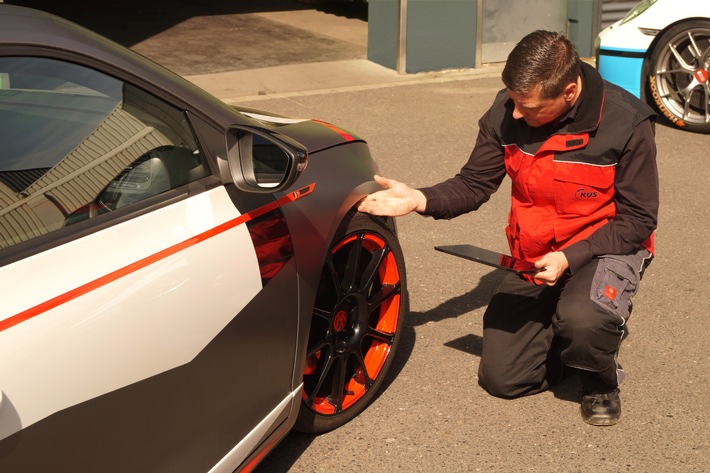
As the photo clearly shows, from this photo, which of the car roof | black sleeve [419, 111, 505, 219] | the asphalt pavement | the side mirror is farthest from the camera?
black sleeve [419, 111, 505, 219]

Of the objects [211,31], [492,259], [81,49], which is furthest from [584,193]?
[211,31]

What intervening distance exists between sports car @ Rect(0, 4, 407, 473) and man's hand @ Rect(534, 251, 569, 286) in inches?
31.6

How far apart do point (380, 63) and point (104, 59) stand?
7.77m

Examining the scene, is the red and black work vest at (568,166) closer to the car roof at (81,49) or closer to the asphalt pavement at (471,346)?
the asphalt pavement at (471,346)

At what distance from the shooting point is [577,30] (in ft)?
34.6

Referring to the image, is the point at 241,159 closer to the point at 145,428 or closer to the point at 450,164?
the point at 145,428

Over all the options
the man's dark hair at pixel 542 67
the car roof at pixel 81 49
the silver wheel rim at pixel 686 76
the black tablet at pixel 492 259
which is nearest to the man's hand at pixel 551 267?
the black tablet at pixel 492 259

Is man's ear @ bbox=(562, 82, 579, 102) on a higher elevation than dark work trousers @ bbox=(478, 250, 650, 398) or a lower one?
higher

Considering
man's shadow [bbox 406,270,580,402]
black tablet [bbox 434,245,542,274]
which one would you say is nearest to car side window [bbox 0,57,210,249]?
black tablet [bbox 434,245,542,274]

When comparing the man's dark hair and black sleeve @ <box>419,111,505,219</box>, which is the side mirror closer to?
the man's dark hair

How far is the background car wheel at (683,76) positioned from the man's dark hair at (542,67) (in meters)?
4.55

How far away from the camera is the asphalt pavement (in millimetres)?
3670

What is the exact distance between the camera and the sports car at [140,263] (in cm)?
229

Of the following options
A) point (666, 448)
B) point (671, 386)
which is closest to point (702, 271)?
point (671, 386)
